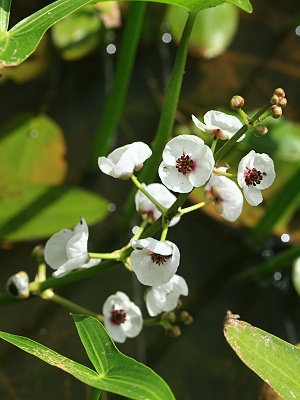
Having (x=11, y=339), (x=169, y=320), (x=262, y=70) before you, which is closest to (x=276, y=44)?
(x=262, y=70)

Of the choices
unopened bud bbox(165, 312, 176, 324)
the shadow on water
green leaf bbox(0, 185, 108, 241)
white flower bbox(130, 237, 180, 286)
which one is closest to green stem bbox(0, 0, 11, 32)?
white flower bbox(130, 237, 180, 286)


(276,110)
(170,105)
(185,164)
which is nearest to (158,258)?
(185,164)

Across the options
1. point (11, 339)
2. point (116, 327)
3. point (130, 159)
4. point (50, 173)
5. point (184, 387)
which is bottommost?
point (184, 387)

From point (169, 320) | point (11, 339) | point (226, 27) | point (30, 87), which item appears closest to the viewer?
point (11, 339)

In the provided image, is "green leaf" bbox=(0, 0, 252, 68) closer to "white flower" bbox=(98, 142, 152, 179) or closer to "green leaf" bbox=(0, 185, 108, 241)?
"white flower" bbox=(98, 142, 152, 179)

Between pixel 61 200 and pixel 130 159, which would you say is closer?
pixel 130 159

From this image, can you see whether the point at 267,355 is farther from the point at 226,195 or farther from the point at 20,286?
the point at 20,286

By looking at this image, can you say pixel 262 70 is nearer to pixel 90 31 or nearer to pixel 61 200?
pixel 90 31
